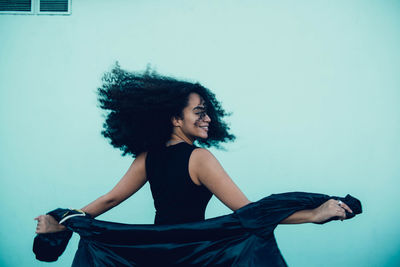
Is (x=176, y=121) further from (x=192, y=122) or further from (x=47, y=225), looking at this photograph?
(x=47, y=225)

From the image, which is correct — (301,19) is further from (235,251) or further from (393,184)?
(235,251)

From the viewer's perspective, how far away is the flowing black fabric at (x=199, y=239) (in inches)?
55.5

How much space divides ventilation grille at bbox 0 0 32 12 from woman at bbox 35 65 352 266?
1845 mm

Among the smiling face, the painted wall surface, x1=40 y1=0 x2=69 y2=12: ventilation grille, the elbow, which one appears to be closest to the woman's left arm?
the smiling face

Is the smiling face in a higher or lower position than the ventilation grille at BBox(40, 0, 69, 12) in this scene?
lower

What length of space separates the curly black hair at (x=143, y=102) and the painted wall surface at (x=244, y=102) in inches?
47.8

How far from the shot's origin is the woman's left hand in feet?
4.38

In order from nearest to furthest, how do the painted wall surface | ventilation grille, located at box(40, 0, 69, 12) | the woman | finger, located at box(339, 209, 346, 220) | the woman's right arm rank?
1. finger, located at box(339, 209, 346, 220)
2. the woman
3. the woman's right arm
4. the painted wall surface
5. ventilation grille, located at box(40, 0, 69, 12)

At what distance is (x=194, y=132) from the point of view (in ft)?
5.61

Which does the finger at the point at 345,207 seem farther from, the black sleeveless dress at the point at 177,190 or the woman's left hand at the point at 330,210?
the black sleeveless dress at the point at 177,190

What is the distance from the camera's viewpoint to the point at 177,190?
1524 millimetres

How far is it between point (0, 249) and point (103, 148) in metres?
1.17

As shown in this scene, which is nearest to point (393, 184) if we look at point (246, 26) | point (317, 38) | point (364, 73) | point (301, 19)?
point (364, 73)

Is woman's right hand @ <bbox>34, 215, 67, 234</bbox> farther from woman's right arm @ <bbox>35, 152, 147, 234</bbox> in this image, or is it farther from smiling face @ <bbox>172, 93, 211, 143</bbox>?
smiling face @ <bbox>172, 93, 211, 143</bbox>
